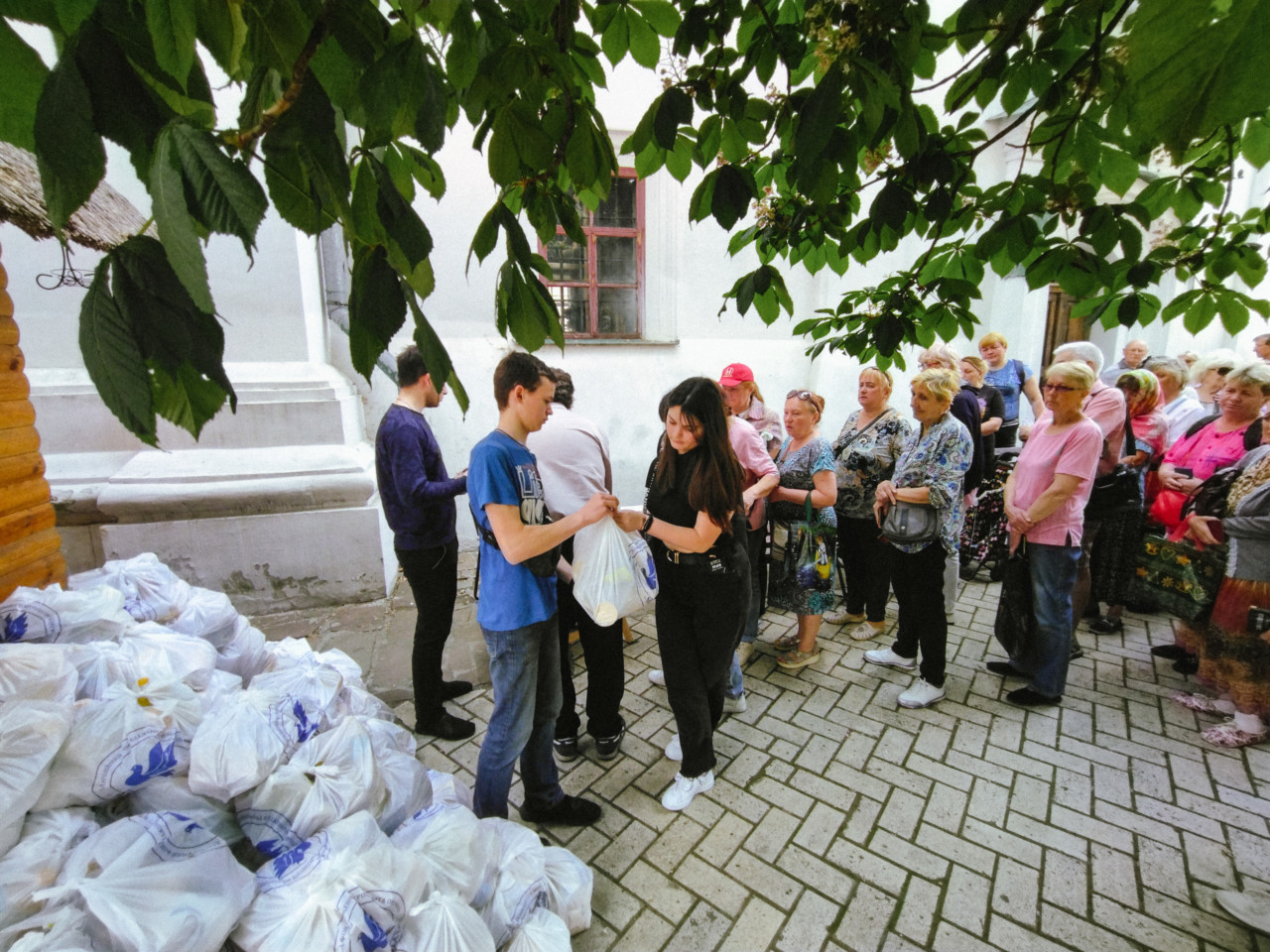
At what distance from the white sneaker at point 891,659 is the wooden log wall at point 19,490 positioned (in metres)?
4.57

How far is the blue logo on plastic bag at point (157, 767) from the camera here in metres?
1.65

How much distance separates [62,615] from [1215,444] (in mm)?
6238

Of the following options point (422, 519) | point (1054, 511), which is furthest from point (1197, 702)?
point (422, 519)

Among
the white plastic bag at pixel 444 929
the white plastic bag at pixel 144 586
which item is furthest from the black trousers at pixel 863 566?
the white plastic bag at pixel 144 586

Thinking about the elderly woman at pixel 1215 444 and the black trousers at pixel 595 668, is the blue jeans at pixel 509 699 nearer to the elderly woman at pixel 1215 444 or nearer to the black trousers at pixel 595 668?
the black trousers at pixel 595 668

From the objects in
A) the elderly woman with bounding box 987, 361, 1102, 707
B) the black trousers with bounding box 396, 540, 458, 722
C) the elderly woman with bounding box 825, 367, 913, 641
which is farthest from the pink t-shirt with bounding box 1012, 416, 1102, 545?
the black trousers with bounding box 396, 540, 458, 722

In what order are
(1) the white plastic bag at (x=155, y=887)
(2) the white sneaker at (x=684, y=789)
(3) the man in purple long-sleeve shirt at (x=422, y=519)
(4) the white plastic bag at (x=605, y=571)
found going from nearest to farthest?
(1) the white plastic bag at (x=155, y=887) → (4) the white plastic bag at (x=605, y=571) → (2) the white sneaker at (x=684, y=789) → (3) the man in purple long-sleeve shirt at (x=422, y=519)

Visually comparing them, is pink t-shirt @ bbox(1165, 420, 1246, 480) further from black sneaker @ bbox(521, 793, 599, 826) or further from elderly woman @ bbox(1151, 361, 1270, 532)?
black sneaker @ bbox(521, 793, 599, 826)

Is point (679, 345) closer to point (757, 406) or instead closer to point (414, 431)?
point (757, 406)

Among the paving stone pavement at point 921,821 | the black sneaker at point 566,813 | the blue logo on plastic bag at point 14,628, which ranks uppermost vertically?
the blue logo on plastic bag at point 14,628

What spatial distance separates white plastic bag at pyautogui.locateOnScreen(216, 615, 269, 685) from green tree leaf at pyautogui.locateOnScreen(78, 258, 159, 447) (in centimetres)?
263

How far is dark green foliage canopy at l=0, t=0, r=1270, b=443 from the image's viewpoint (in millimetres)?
548

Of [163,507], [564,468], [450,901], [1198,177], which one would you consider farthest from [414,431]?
[1198,177]

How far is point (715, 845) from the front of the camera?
2.42 metres
